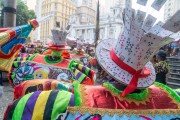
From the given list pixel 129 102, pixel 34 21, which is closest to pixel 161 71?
pixel 34 21

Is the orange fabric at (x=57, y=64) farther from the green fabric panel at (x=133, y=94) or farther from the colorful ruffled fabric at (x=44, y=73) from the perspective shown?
the green fabric panel at (x=133, y=94)

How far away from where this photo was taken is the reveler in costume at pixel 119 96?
1.57 meters

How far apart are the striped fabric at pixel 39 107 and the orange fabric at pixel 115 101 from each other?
16cm

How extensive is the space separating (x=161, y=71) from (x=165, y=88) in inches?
115

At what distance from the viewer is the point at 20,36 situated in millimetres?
4426

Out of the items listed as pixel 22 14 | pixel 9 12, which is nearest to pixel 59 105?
pixel 9 12

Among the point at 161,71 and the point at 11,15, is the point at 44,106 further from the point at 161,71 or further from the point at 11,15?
the point at 11,15

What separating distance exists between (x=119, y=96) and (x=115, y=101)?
0.14 ft

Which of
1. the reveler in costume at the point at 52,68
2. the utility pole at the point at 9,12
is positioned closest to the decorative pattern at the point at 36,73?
the reveler in costume at the point at 52,68

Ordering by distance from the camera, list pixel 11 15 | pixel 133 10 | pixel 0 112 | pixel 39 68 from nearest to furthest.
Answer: pixel 133 10, pixel 39 68, pixel 0 112, pixel 11 15

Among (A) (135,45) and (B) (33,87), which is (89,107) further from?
(B) (33,87)

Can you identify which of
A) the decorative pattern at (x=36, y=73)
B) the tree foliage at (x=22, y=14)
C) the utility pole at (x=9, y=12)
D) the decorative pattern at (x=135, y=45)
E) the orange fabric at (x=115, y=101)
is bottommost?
the decorative pattern at (x=36, y=73)

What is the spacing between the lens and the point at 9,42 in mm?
4070

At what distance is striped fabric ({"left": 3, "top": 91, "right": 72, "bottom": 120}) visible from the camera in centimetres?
159
